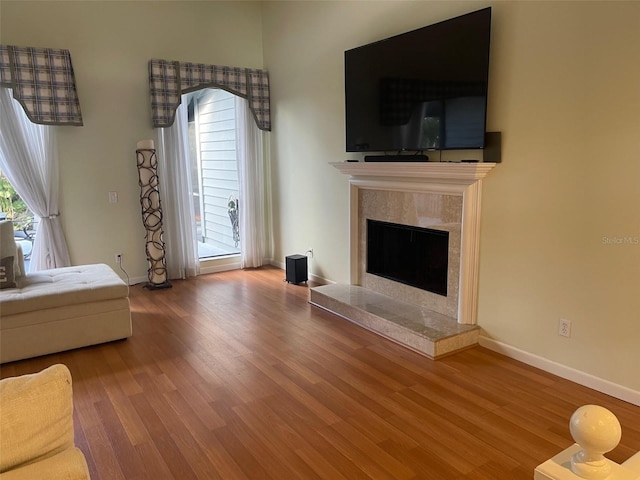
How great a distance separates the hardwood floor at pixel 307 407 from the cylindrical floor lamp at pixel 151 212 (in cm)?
124

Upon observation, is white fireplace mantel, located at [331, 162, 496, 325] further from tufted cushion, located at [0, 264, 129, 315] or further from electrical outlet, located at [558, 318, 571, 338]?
tufted cushion, located at [0, 264, 129, 315]

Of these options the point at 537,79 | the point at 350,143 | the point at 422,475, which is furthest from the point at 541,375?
the point at 350,143

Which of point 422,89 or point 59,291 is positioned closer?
point 59,291

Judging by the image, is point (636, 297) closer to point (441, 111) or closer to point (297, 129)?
point (441, 111)

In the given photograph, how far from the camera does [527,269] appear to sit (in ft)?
10.1

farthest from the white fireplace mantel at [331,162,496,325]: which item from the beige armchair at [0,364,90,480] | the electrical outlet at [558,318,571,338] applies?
the beige armchair at [0,364,90,480]

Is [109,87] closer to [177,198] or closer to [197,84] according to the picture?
[197,84]

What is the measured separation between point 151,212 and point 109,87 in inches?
53.3

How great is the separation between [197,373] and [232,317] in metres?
1.09

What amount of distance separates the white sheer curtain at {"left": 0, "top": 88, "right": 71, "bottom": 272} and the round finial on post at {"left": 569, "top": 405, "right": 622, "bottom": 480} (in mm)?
4830

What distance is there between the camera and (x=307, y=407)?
8.76ft

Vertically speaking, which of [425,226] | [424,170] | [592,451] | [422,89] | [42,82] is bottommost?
[592,451]

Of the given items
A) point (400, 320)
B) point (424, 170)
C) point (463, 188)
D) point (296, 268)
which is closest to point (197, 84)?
point (296, 268)

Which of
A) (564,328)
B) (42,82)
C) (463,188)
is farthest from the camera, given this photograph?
(42,82)
